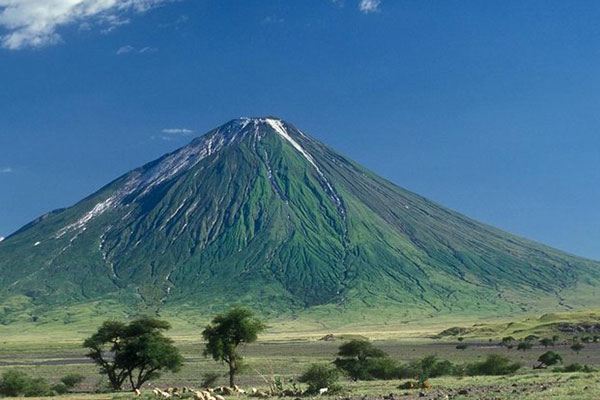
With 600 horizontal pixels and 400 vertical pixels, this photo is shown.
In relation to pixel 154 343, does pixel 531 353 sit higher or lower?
lower

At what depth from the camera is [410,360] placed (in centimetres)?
7338

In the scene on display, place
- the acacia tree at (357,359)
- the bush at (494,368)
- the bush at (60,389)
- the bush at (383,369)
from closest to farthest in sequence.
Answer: the bush at (60,389)
the bush at (494,368)
the bush at (383,369)
the acacia tree at (357,359)

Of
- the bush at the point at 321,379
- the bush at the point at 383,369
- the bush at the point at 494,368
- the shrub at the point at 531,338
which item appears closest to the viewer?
the bush at the point at 321,379

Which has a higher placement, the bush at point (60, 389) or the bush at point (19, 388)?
the bush at point (19, 388)

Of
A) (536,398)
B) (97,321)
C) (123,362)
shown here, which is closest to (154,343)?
(123,362)

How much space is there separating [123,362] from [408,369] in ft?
61.3

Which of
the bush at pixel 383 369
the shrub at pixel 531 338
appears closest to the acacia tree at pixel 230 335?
the bush at pixel 383 369

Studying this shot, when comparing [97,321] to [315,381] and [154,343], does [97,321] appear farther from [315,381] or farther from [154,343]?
[315,381]

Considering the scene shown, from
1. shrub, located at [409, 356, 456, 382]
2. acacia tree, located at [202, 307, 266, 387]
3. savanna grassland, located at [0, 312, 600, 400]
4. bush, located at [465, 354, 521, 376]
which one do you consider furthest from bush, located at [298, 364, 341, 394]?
bush, located at [465, 354, 521, 376]

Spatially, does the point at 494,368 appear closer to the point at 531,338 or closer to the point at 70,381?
the point at 70,381

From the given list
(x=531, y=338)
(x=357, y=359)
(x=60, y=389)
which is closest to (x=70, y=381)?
(x=60, y=389)

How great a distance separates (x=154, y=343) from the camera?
4791cm

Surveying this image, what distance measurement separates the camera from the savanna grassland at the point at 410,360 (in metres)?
30.5

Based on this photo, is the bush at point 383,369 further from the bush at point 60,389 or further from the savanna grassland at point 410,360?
the bush at point 60,389
